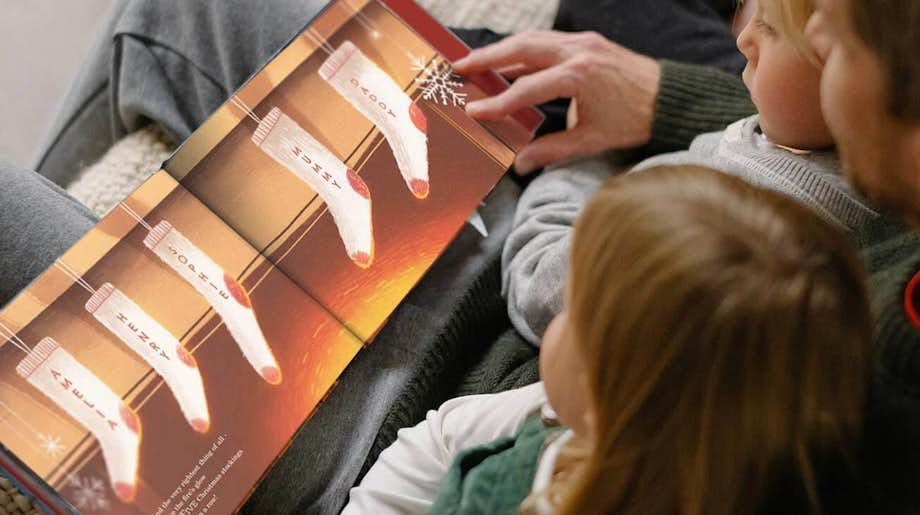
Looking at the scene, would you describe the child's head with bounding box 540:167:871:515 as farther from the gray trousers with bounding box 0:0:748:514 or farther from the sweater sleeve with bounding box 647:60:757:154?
the sweater sleeve with bounding box 647:60:757:154

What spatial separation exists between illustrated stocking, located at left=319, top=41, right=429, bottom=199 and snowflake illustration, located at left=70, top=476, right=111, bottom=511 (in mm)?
316

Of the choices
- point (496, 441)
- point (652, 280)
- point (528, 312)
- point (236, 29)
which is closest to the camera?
point (652, 280)

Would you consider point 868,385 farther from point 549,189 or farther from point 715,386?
point 549,189

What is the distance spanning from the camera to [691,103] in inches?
32.1

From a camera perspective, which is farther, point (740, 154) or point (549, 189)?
point (549, 189)

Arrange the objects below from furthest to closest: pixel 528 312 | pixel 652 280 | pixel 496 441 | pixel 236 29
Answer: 1. pixel 236 29
2. pixel 528 312
3. pixel 496 441
4. pixel 652 280

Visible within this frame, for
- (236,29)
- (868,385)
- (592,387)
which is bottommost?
(868,385)

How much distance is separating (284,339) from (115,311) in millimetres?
117

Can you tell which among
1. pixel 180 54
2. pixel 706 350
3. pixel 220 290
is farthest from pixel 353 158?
pixel 706 350

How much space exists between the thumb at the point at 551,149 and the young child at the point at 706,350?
365 millimetres

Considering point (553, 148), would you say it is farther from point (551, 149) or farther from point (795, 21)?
point (795, 21)

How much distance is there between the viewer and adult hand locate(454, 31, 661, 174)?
0.80 m

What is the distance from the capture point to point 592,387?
43 centimetres

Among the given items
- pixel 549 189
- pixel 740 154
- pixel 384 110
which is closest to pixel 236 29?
pixel 384 110
